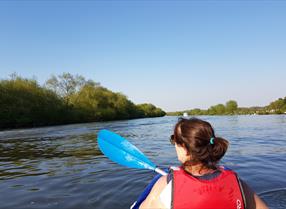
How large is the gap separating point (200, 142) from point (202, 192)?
1.17ft

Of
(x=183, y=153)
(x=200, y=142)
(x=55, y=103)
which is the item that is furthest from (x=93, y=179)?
(x=55, y=103)

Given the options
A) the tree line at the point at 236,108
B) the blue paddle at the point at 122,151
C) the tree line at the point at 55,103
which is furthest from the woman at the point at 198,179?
the tree line at the point at 236,108

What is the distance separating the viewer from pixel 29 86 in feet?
157

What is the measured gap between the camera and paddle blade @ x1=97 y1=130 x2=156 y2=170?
387 centimetres

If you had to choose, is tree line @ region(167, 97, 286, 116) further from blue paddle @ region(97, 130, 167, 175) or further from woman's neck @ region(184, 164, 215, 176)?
woman's neck @ region(184, 164, 215, 176)

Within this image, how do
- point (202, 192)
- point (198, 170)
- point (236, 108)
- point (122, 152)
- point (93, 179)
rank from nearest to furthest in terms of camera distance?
point (202, 192)
point (198, 170)
point (122, 152)
point (93, 179)
point (236, 108)

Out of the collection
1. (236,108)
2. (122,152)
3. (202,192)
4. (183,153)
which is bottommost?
(202,192)

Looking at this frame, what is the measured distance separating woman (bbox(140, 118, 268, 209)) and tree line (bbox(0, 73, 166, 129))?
1616 inches

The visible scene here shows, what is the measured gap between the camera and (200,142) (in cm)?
223

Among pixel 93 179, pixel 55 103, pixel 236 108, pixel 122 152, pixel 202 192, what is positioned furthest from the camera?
pixel 236 108

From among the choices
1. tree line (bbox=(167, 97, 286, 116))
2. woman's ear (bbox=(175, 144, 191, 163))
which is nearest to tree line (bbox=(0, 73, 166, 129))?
tree line (bbox=(167, 97, 286, 116))

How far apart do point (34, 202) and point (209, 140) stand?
162 inches

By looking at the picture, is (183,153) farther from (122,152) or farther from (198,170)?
(122,152)

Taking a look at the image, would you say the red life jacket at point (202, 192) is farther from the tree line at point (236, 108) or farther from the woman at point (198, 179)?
the tree line at point (236, 108)
